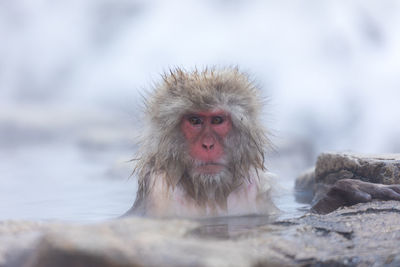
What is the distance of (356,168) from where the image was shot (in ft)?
12.1

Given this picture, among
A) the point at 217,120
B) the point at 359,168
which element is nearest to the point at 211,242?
the point at 217,120

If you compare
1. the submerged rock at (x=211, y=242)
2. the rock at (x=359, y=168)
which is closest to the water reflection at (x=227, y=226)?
the submerged rock at (x=211, y=242)

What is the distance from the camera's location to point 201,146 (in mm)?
3197

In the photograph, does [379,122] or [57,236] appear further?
[379,122]

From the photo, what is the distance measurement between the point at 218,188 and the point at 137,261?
70.0 inches

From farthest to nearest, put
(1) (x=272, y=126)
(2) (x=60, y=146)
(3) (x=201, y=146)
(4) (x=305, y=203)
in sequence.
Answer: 1. (2) (x=60, y=146)
2. (4) (x=305, y=203)
3. (1) (x=272, y=126)
4. (3) (x=201, y=146)

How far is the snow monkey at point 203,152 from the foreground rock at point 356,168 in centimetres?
Answer: 53

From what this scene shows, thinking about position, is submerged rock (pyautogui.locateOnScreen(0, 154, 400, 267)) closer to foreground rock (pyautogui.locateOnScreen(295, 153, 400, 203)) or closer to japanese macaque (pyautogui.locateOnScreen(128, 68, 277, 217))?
japanese macaque (pyautogui.locateOnScreen(128, 68, 277, 217))

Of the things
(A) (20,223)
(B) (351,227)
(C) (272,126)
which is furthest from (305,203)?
(A) (20,223)

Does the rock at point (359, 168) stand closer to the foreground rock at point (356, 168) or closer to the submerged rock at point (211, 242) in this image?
the foreground rock at point (356, 168)

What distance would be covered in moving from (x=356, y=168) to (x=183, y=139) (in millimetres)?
1130

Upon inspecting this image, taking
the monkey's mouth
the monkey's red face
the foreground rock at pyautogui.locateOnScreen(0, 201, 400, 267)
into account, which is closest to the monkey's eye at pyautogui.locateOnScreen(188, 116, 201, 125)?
the monkey's red face

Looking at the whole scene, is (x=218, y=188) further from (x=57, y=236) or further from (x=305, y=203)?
(x=57, y=236)

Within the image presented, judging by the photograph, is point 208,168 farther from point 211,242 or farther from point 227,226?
point 211,242
